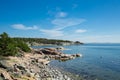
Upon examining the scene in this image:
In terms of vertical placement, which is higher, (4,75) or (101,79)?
(4,75)

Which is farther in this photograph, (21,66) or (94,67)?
(94,67)

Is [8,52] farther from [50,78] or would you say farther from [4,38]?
[50,78]

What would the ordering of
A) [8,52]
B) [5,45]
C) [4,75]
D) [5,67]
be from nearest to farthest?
[4,75] → [5,67] → [8,52] → [5,45]

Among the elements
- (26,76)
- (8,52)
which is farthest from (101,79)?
(8,52)

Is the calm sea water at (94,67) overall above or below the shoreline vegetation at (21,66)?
below

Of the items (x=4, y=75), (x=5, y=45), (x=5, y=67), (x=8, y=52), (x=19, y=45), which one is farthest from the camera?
(x=19, y=45)

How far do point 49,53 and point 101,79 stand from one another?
45205mm

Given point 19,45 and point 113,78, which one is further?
point 19,45

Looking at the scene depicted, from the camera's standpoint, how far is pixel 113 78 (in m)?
33.5

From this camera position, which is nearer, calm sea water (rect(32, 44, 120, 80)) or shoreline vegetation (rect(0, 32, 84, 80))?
shoreline vegetation (rect(0, 32, 84, 80))

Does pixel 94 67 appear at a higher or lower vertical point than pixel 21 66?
lower

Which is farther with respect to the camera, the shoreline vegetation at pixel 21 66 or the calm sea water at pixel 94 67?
the calm sea water at pixel 94 67

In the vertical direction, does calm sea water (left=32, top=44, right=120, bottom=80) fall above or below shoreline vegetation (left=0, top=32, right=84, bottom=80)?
below

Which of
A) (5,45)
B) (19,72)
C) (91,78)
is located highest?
(5,45)
